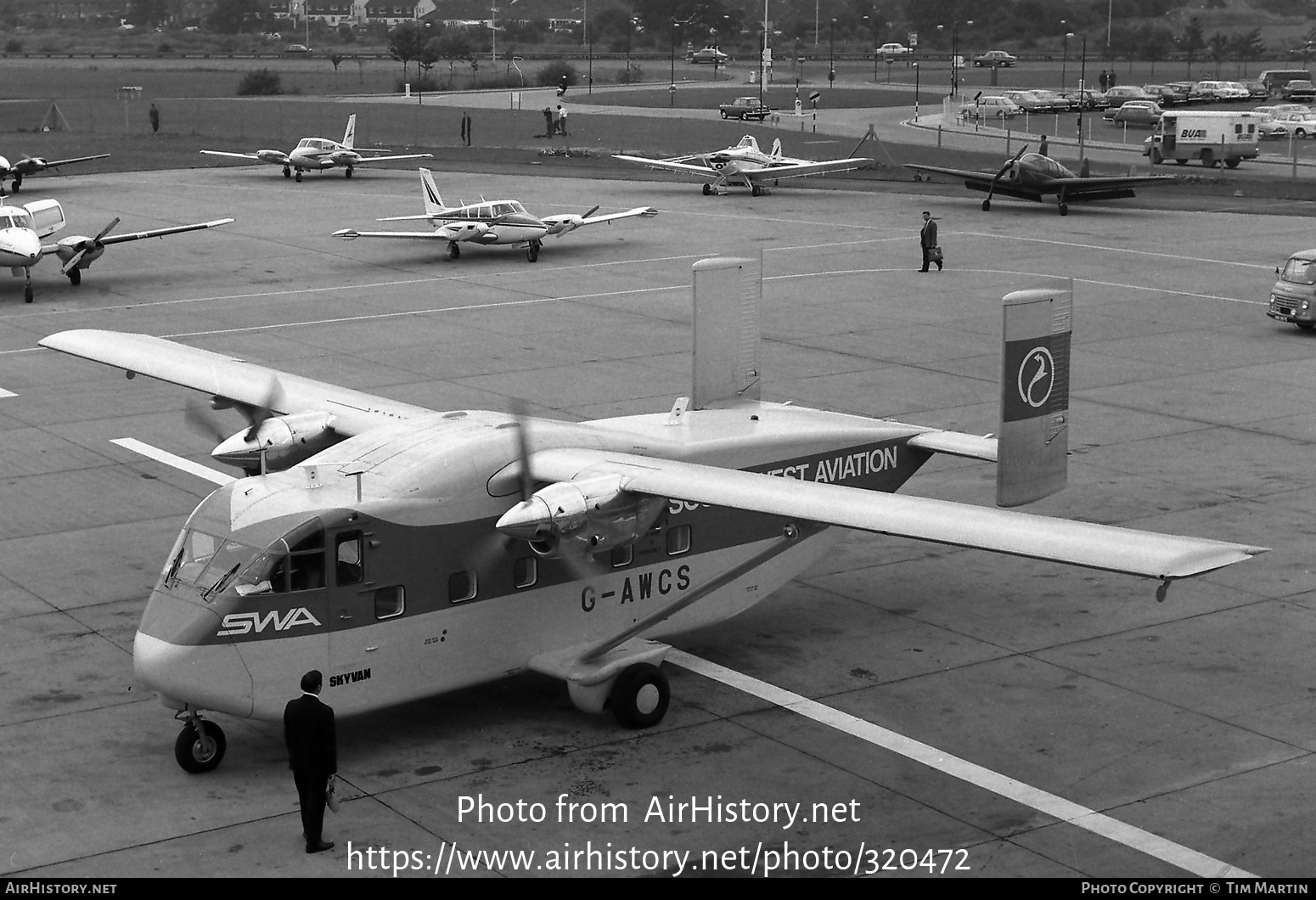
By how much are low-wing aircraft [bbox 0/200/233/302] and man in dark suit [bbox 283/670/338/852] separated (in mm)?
33543

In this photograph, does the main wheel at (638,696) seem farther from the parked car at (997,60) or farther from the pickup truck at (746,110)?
the parked car at (997,60)

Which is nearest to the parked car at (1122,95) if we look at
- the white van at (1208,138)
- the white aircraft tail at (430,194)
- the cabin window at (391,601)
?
the white van at (1208,138)

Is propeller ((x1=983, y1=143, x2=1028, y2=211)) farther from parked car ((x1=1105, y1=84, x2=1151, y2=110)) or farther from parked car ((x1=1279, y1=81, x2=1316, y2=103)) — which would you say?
parked car ((x1=1279, y1=81, x2=1316, y2=103))

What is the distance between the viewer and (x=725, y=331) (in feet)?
71.8

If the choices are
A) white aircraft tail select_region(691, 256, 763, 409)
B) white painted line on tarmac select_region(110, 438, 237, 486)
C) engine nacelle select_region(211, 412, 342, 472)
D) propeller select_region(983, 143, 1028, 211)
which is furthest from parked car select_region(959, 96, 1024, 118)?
engine nacelle select_region(211, 412, 342, 472)

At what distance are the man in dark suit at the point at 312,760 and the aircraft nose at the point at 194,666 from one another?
1347mm

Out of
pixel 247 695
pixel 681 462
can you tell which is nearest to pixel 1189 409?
pixel 681 462

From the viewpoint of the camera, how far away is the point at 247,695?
51.8 feet

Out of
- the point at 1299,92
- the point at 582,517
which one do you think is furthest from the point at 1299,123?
the point at 582,517

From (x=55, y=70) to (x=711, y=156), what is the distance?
14722 cm

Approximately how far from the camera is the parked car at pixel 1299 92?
5128 inches

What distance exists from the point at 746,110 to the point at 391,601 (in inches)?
3833

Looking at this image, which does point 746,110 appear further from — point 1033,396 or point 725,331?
point 1033,396
